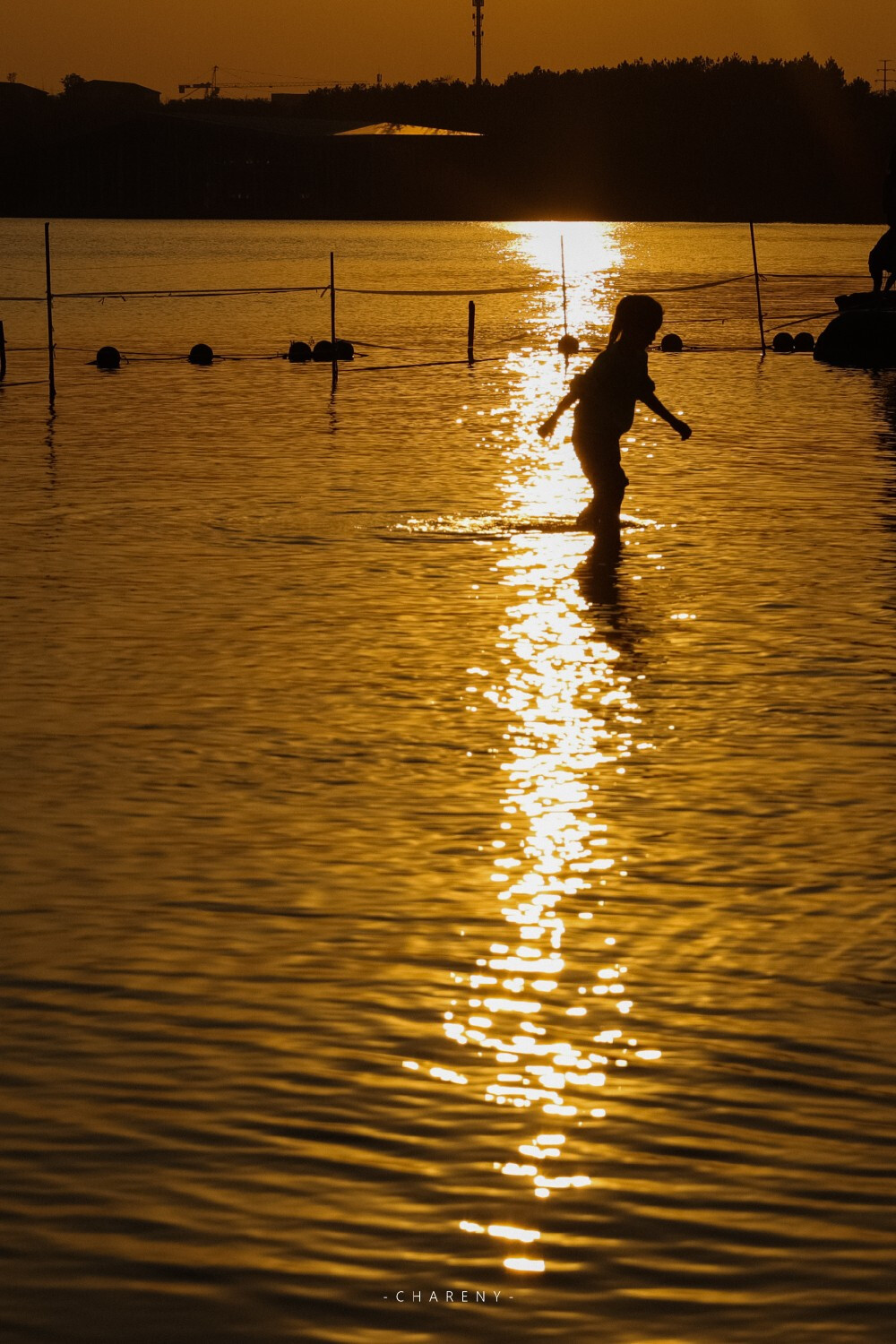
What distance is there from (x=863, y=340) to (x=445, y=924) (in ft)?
95.9

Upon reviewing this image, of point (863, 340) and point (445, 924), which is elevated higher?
point (863, 340)

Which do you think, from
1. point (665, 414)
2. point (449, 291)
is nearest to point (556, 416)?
point (665, 414)

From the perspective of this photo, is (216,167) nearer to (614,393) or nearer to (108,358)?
(108,358)

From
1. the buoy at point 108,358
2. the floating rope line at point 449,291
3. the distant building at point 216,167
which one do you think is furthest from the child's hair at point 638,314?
the distant building at point 216,167

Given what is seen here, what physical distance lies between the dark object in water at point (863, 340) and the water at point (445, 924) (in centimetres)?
1790

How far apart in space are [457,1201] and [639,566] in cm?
953

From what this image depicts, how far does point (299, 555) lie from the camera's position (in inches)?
569

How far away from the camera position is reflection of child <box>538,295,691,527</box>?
13.5 metres

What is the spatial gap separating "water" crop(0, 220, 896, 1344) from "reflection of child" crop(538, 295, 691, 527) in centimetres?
71

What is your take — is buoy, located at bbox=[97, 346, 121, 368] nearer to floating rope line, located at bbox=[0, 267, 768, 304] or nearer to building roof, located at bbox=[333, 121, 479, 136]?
floating rope line, located at bbox=[0, 267, 768, 304]

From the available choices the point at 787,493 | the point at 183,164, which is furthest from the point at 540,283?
the point at 183,164

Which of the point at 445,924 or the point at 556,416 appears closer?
the point at 445,924

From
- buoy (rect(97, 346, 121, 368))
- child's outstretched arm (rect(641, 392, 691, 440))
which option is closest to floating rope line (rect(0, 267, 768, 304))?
buoy (rect(97, 346, 121, 368))

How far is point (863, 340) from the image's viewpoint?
114 ft
